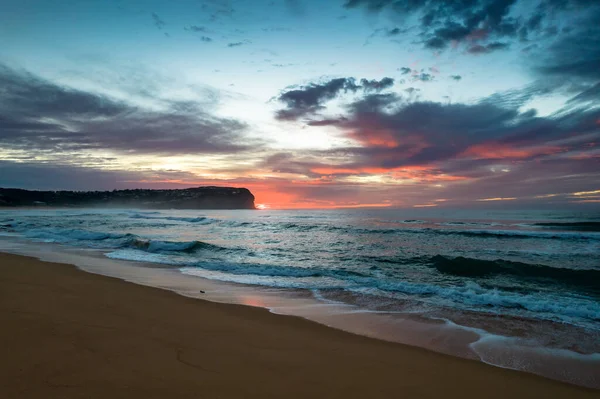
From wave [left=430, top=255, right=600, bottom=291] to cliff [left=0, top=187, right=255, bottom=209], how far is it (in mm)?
125936

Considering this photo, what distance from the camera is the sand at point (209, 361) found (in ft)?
10.2

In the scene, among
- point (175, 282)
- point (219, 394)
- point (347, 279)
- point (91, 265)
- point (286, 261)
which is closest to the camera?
point (219, 394)

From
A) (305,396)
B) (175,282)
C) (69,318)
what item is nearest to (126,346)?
(69,318)

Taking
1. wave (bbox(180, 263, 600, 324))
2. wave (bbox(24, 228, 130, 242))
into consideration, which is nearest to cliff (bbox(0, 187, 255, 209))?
wave (bbox(24, 228, 130, 242))

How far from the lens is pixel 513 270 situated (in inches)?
492

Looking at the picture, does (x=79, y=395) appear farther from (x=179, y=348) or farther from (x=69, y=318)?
(x=69, y=318)

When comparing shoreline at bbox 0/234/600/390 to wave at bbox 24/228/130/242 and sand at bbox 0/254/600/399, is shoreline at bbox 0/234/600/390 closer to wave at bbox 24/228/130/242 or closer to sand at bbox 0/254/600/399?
sand at bbox 0/254/600/399

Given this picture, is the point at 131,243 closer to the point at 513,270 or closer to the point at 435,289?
the point at 435,289

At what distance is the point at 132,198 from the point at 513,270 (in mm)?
136932

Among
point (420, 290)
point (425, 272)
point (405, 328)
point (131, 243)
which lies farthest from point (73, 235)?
point (405, 328)

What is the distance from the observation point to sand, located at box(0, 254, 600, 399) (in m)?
3.10

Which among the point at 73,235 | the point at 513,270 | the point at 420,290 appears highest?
the point at 513,270

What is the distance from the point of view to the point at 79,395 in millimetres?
2805

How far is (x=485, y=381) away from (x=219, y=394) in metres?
3.07
